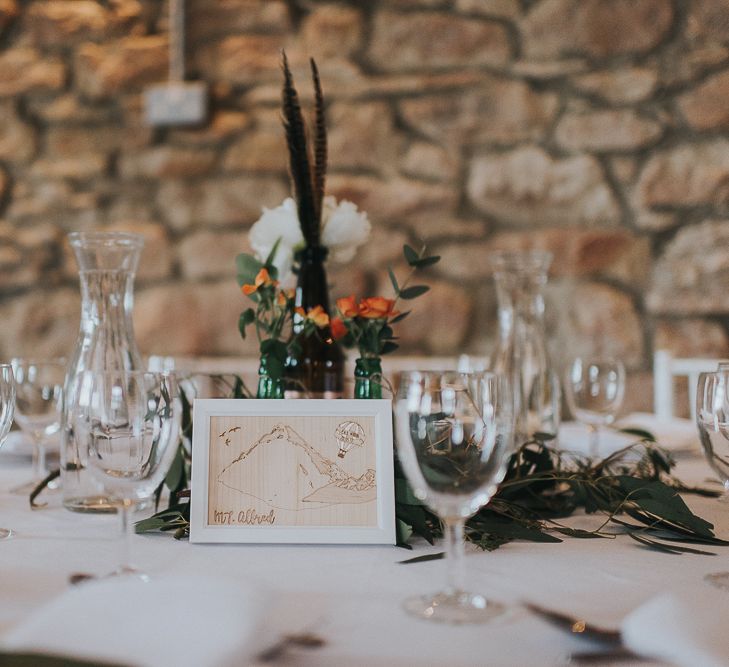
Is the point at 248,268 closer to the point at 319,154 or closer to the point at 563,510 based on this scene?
the point at 319,154

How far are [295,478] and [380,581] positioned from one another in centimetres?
14

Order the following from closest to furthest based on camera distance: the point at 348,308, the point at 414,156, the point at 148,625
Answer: the point at 148,625 < the point at 348,308 < the point at 414,156

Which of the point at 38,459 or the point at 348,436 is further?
the point at 38,459

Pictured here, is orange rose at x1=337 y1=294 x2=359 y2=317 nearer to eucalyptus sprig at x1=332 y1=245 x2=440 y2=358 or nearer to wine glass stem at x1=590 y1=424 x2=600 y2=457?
eucalyptus sprig at x1=332 y1=245 x2=440 y2=358

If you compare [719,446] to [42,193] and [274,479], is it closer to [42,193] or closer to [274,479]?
[274,479]

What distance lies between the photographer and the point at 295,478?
675 millimetres

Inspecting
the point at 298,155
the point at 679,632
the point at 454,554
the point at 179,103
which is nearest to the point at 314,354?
the point at 298,155

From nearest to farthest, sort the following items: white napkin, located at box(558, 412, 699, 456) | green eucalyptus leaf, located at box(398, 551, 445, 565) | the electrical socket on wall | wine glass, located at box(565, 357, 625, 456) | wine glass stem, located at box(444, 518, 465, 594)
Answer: wine glass stem, located at box(444, 518, 465, 594) → green eucalyptus leaf, located at box(398, 551, 445, 565) → wine glass, located at box(565, 357, 625, 456) → white napkin, located at box(558, 412, 699, 456) → the electrical socket on wall

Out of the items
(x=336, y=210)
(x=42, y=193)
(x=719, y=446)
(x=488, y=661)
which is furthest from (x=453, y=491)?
(x=42, y=193)

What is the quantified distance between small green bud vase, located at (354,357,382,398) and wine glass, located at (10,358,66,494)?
38cm

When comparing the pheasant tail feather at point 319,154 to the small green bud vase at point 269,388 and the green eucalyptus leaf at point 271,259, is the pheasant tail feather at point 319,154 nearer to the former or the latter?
the green eucalyptus leaf at point 271,259

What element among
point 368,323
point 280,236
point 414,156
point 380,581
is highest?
point 414,156

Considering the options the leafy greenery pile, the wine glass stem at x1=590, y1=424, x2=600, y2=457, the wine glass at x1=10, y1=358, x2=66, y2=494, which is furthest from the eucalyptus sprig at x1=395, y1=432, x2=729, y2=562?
the wine glass at x1=10, y1=358, x2=66, y2=494

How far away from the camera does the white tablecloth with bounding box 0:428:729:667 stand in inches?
17.5
